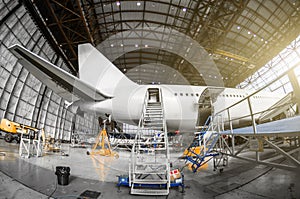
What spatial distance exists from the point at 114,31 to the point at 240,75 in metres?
19.9

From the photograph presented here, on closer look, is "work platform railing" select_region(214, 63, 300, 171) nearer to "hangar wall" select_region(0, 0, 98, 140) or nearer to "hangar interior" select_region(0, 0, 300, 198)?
"hangar interior" select_region(0, 0, 300, 198)

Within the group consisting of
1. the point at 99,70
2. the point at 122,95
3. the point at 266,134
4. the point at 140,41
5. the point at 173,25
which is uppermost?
the point at 173,25

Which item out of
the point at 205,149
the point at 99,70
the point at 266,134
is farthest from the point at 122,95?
the point at 266,134

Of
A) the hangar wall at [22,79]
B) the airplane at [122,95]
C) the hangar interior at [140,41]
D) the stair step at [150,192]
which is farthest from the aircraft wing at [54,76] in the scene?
the hangar wall at [22,79]

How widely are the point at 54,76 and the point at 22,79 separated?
12.7 meters

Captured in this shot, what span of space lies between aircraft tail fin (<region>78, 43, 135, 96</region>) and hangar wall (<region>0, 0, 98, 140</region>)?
5.97m

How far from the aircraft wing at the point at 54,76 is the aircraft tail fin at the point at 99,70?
87 cm

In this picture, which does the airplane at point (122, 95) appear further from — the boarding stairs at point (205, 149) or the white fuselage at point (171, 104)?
the boarding stairs at point (205, 149)

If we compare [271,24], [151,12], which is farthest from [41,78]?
[271,24]

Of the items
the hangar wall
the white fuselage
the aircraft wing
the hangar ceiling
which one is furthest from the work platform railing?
the hangar wall

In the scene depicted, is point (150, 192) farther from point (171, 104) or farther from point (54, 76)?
point (171, 104)

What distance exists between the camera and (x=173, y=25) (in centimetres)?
1653

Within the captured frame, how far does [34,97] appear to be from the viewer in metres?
18.7

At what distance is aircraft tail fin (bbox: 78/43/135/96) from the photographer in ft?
31.7
